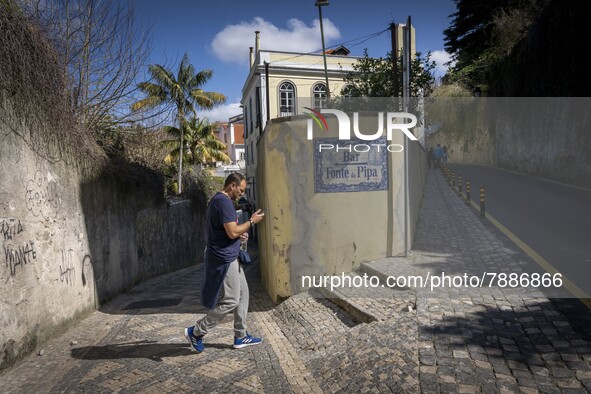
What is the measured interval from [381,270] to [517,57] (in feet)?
68.2

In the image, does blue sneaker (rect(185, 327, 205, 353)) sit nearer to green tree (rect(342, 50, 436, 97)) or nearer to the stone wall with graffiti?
the stone wall with graffiti

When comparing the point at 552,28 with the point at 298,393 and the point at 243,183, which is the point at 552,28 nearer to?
the point at 243,183

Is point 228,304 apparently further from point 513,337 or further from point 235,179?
point 513,337

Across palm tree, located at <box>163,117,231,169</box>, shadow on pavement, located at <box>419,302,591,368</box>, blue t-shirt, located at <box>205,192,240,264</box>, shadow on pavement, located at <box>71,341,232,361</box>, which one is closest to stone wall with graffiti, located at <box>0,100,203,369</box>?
shadow on pavement, located at <box>71,341,232,361</box>

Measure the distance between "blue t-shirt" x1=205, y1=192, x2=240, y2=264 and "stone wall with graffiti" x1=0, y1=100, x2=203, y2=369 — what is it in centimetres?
202

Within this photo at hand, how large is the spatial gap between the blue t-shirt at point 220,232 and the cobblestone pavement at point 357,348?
100cm

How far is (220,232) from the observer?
14.5 ft

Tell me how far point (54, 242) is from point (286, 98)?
2485 cm

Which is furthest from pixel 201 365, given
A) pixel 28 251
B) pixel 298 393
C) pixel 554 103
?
pixel 554 103

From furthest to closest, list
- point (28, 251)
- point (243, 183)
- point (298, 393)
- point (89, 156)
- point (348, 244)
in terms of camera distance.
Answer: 1. point (89, 156)
2. point (348, 244)
3. point (28, 251)
4. point (243, 183)
5. point (298, 393)

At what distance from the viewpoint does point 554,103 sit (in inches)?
A: 730

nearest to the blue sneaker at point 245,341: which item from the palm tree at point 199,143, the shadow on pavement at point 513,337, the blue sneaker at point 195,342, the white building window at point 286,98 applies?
the blue sneaker at point 195,342

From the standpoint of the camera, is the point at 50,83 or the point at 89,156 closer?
the point at 50,83

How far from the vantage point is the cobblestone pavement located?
3283mm
